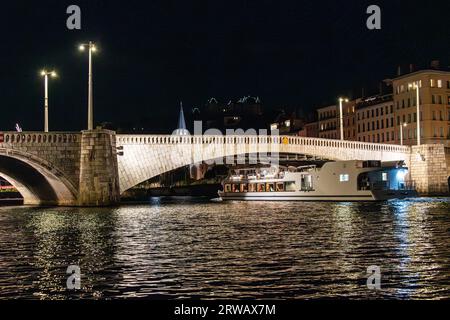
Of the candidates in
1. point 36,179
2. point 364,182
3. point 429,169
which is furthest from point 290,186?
point 36,179

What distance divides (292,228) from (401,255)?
36.7 feet

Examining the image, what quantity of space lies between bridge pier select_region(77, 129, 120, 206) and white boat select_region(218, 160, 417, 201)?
61.5ft

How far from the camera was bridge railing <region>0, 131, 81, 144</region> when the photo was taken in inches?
2141

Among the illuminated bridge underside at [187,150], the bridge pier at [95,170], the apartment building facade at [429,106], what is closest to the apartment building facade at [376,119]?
the apartment building facade at [429,106]

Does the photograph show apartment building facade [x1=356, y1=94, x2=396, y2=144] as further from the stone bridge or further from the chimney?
the stone bridge

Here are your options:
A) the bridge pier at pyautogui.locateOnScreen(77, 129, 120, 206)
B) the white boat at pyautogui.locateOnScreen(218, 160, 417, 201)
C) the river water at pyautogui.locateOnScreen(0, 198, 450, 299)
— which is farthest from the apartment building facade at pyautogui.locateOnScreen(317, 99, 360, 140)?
the river water at pyautogui.locateOnScreen(0, 198, 450, 299)

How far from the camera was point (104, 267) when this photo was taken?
20141 millimetres

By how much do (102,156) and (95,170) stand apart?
1.18 metres

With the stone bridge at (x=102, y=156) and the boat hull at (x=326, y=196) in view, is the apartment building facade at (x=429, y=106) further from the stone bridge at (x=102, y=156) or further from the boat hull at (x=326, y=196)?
the boat hull at (x=326, y=196)

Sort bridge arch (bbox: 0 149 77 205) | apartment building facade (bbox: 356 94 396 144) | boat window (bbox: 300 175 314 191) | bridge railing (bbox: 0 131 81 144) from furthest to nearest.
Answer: apartment building facade (bbox: 356 94 396 144)
boat window (bbox: 300 175 314 191)
bridge arch (bbox: 0 149 77 205)
bridge railing (bbox: 0 131 81 144)

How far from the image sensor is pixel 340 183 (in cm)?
6438

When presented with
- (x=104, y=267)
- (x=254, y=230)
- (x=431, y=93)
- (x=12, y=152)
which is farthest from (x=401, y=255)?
(x=431, y=93)

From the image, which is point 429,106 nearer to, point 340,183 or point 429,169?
point 429,169

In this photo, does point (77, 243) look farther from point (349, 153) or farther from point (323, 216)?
point (349, 153)
